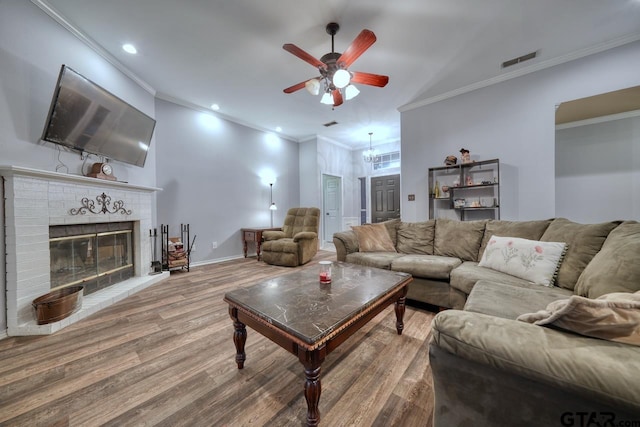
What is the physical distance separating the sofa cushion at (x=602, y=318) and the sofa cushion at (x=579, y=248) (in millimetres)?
1338

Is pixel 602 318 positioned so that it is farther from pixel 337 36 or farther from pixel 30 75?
pixel 30 75

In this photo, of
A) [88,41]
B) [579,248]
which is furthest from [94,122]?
[579,248]

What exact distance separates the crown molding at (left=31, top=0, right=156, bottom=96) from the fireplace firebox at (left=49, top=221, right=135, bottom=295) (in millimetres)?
1938

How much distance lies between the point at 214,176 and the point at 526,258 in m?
4.47

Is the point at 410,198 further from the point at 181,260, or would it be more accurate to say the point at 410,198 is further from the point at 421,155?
the point at 181,260

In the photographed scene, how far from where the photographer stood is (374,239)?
2895 millimetres

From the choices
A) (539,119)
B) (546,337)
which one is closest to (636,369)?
(546,337)

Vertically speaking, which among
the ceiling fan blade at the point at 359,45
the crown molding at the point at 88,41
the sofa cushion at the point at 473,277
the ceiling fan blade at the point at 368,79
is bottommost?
the sofa cushion at the point at 473,277

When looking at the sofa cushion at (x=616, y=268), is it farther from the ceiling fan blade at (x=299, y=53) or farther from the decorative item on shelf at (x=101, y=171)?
the decorative item on shelf at (x=101, y=171)

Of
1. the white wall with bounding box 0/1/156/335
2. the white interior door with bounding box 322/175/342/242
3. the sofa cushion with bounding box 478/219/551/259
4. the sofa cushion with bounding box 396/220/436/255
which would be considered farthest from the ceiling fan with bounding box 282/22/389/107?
the white interior door with bounding box 322/175/342/242

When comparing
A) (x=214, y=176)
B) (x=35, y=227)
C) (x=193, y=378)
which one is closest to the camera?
(x=193, y=378)

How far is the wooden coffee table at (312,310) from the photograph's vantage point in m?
0.98

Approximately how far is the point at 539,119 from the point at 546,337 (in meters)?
3.61

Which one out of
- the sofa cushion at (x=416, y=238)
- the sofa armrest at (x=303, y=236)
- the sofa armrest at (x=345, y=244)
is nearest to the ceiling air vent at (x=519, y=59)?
the sofa cushion at (x=416, y=238)
